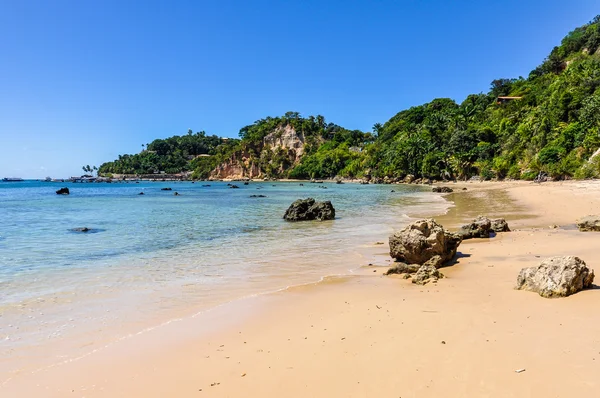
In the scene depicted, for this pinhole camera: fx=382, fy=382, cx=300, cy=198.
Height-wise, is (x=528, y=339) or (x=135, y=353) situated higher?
(x=528, y=339)

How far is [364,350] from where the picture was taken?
459cm

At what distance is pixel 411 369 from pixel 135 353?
3.42 metres

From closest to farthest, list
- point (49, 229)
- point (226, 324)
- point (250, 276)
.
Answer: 1. point (226, 324)
2. point (250, 276)
3. point (49, 229)

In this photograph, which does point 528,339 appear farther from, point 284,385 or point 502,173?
point 502,173

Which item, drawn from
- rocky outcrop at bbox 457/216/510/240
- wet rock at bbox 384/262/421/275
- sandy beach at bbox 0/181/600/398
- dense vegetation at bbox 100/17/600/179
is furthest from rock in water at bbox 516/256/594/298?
dense vegetation at bbox 100/17/600/179

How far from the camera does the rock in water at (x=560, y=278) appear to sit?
586 centimetres

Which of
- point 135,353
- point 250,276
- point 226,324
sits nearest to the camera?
point 135,353

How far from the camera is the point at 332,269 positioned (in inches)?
374

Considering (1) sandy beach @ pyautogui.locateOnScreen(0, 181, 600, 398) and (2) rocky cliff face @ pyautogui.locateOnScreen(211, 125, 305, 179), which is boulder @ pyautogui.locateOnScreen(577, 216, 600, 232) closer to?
(1) sandy beach @ pyautogui.locateOnScreen(0, 181, 600, 398)

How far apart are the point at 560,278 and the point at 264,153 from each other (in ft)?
489

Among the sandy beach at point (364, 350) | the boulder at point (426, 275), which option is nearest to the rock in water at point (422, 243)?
the boulder at point (426, 275)

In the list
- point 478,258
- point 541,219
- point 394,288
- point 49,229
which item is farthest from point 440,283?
point 49,229

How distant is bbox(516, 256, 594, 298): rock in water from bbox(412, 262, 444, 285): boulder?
168 cm

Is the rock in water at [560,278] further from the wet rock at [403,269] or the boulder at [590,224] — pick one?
the boulder at [590,224]
